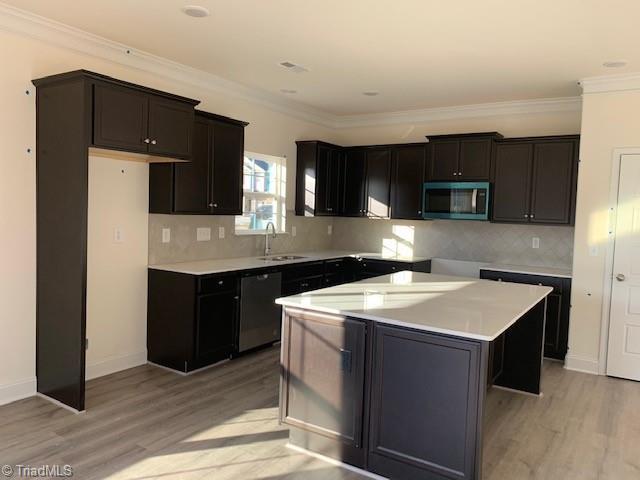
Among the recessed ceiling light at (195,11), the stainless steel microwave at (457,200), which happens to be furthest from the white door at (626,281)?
the recessed ceiling light at (195,11)

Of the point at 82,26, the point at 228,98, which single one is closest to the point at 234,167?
the point at 228,98

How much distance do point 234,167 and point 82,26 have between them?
1.74 metres

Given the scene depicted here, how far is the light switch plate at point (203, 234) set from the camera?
491 cm

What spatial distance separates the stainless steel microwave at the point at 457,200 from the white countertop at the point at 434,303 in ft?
5.07

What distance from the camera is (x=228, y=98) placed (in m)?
5.13

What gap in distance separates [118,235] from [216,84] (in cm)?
181

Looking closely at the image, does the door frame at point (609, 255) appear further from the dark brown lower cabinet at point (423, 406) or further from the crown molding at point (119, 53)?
the crown molding at point (119, 53)

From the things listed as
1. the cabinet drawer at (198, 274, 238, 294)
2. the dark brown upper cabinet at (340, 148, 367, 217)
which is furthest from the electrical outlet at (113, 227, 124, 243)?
the dark brown upper cabinet at (340, 148, 367, 217)

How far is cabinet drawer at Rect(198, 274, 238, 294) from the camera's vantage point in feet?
13.8

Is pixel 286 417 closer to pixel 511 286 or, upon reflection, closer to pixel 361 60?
pixel 511 286

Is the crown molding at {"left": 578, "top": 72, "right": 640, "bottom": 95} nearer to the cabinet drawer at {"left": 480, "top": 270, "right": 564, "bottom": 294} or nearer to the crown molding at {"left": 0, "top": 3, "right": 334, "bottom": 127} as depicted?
the cabinet drawer at {"left": 480, "top": 270, "right": 564, "bottom": 294}

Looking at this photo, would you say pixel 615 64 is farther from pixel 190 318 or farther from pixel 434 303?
pixel 190 318

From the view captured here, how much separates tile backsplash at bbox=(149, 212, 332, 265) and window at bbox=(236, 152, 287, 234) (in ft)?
0.43

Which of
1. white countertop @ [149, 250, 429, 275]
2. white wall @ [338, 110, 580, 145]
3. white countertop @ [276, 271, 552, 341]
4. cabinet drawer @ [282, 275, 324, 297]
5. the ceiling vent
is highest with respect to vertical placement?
the ceiling vent
